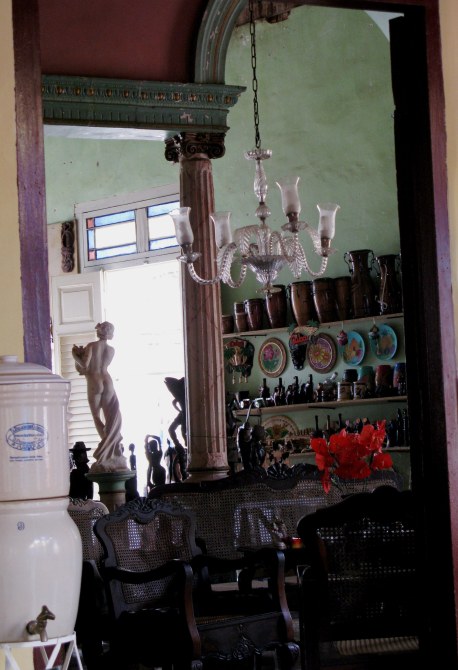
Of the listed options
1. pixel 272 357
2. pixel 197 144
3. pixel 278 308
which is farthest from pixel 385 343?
pixel 197 144

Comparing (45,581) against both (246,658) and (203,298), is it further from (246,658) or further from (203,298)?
(203,298)

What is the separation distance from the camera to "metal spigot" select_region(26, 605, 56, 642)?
8.45ft

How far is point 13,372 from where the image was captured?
2.68 meters

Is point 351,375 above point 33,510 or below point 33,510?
above

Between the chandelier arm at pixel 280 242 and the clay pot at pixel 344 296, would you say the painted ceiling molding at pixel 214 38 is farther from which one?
the clay pot at pixel 344 296

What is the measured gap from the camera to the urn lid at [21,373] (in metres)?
2.67

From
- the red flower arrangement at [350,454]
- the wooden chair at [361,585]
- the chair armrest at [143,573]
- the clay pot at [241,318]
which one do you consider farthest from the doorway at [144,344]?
the wooden chair at [361,585]

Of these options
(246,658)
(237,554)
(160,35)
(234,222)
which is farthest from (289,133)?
(246,658)

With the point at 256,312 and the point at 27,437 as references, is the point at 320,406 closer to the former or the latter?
the point at 256,312

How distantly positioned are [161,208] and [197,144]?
10.2 ft

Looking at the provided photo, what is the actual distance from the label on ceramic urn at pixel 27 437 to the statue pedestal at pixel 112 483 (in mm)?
6049

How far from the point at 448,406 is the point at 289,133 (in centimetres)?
684

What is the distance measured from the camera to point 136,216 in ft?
37.7

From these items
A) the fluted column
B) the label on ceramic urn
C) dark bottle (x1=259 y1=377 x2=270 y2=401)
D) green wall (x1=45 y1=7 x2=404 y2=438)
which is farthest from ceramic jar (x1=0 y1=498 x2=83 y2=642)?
dark bottle (x1=259 y1=377 x2=270 y2=401)
